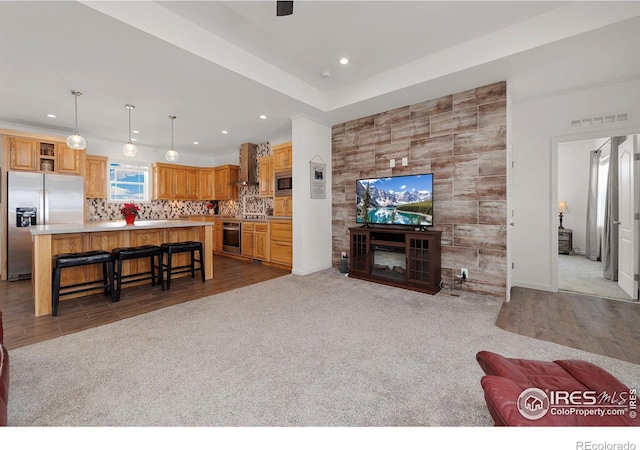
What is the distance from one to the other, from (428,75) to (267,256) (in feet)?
13.8

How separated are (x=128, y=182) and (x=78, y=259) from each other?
4438 millimetres

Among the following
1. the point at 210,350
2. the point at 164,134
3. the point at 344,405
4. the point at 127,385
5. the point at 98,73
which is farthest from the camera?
the point at 164,134

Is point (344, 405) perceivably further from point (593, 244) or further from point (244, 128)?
point (593, 244)

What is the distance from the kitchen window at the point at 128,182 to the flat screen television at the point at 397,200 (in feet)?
18.8

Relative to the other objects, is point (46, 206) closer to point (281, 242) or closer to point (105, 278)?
point (105, 278)

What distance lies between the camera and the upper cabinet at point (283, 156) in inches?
213

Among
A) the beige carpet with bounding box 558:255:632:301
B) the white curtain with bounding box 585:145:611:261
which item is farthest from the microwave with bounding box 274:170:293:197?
the white curtain with bounding box 585:145:611:261

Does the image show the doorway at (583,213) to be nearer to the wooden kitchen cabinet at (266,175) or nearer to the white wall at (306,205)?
the white wall at (306,205)

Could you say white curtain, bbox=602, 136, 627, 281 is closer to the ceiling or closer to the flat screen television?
the ceiling

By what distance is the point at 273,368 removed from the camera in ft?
6.25

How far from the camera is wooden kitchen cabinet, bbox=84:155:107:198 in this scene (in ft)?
18.8

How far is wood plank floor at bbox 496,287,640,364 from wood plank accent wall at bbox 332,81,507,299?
1.59ft

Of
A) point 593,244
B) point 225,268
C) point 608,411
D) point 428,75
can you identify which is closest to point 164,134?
point 225,268

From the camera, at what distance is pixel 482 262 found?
3557 mm
